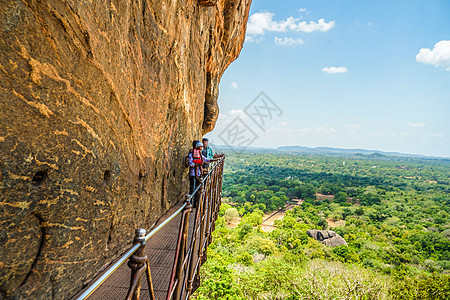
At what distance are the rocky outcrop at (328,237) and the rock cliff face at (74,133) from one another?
120 feet

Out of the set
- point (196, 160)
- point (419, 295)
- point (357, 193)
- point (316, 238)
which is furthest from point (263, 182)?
point (196, 160)

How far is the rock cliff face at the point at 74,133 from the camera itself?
1.86 metres

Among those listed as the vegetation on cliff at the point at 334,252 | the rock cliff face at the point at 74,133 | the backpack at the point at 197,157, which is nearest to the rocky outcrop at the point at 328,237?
the vegetation on cliff at the point at 334,252

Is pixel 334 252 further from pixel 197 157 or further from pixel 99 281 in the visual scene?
pixel 99 281

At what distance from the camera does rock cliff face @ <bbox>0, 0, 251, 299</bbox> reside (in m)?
1.86

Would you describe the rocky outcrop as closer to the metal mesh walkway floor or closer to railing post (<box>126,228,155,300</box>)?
the metal mesh walkway floor

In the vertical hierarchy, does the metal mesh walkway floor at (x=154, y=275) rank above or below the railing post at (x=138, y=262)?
below

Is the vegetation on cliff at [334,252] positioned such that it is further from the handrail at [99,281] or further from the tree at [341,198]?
the handrail at [99,281]

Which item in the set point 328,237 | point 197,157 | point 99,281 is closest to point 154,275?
point 99,281

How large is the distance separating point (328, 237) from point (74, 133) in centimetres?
4089

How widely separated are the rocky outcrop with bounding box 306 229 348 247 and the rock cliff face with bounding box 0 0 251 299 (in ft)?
120

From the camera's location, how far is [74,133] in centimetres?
246

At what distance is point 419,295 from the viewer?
16203 millimetres

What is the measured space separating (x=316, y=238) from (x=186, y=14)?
128ft
